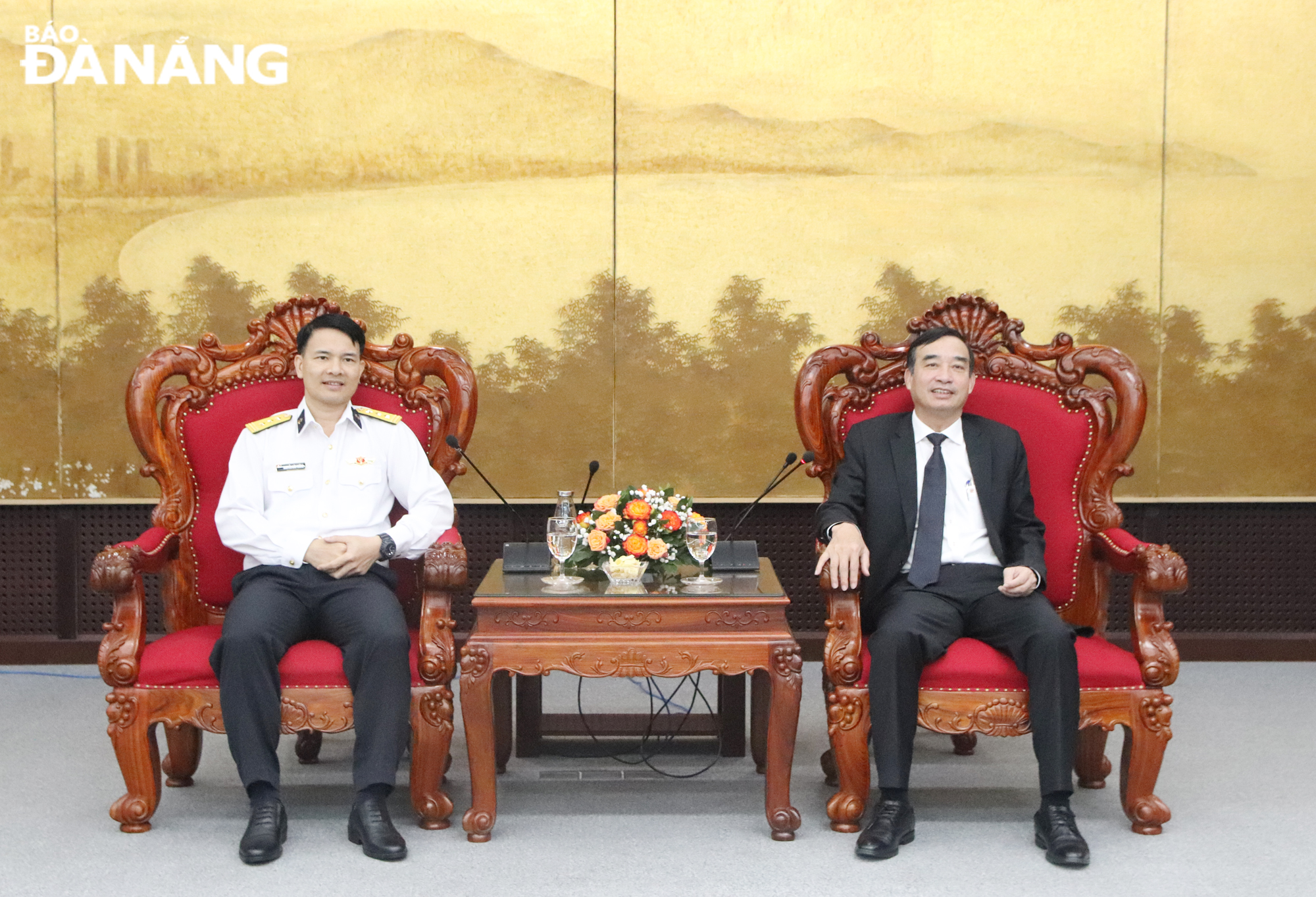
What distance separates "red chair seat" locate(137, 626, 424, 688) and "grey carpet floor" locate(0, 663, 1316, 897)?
1.19 feet

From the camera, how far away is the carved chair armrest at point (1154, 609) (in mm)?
2770

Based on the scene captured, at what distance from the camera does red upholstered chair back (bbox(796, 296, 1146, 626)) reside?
315 centimetres

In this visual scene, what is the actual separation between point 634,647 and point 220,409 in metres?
1.32

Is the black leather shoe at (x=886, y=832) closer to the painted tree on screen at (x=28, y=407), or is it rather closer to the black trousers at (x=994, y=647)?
the black trousers at (x=994, y=647)

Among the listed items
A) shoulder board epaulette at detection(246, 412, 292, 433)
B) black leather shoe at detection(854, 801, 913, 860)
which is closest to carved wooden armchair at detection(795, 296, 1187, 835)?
black leather shoe at detection(854, 801, 913, 860)

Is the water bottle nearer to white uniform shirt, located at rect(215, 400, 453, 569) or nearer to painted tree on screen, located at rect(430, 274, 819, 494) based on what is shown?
white uniform shirt, located at rect(215, 400, 453, 569)

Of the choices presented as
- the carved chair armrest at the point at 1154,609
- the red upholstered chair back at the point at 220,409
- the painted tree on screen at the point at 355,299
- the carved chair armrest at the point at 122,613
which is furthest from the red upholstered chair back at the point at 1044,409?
the painted tree on screen at the point at 355,299

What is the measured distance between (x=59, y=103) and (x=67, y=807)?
2.68 m

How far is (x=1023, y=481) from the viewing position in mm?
3053

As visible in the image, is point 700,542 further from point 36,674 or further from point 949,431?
point 36,674

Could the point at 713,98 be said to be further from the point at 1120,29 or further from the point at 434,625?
the point at 434,625

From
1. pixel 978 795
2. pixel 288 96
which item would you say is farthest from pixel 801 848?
pixel 288 96

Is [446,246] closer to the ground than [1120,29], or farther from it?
closer to the ground

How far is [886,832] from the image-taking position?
2686 mm
